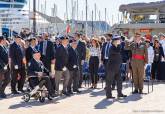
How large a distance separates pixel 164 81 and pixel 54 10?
40.8m

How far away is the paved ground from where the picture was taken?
13.0m

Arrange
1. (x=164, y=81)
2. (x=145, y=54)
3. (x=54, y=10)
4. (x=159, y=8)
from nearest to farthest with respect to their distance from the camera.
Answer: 1. (x=145, y=54)
2. (x=164, y=81)
3. (x=159, y=8)
4. (x=54, y=10)

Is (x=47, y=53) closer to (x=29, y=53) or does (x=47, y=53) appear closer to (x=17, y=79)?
(x=29, y=53)

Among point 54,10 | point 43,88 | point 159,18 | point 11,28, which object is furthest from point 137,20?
point 43,88

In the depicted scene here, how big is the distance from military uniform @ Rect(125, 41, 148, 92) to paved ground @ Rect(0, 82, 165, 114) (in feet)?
1.80

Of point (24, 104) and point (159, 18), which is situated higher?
point (159, 18)

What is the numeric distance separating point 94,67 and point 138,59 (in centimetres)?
215

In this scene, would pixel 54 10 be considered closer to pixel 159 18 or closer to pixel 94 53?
pixel 159 18

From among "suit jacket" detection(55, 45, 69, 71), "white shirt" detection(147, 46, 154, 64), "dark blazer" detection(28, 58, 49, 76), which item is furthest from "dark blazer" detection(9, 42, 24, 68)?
"white shirt" detection(147, 46, 154, 64)

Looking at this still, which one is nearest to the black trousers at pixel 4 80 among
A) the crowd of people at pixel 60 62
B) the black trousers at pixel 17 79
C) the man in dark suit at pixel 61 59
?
the crowd of people at pixel 60 62

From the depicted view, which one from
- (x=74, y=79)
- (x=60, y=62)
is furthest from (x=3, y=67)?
(x=74, y=79)

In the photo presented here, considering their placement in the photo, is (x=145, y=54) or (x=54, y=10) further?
(x=54, y=10)

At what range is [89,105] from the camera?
14039 millimetres

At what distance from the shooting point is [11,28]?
44.6 m
